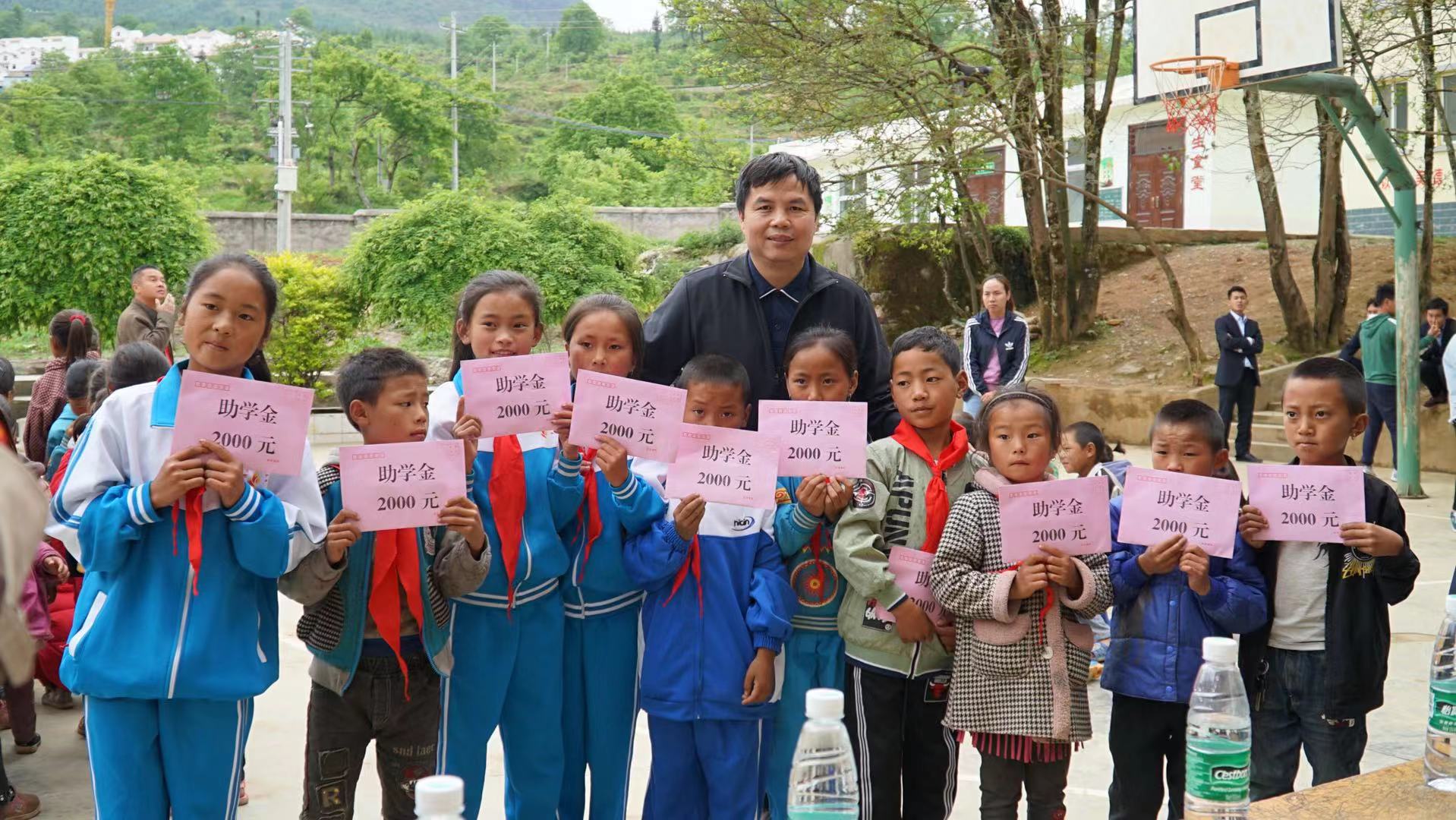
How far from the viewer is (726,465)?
2908mm

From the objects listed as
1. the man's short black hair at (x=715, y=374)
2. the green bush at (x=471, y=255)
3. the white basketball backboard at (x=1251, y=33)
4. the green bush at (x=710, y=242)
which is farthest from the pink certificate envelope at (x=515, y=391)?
the green bush at (x=710, y=242)

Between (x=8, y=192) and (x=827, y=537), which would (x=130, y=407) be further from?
(x=8, y=192)

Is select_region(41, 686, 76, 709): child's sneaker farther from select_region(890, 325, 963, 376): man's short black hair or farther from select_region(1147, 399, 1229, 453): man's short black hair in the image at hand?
select_region(1147, 399, 1229, 453): man's short black hair

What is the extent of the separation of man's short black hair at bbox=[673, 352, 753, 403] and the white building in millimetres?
114507

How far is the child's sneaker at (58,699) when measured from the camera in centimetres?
467

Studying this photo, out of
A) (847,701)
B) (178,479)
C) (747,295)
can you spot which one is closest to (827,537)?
(847,701)

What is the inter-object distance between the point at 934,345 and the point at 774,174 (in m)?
0.62

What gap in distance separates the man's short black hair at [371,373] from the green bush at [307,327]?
11.9 metres

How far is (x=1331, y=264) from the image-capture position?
1515 cm

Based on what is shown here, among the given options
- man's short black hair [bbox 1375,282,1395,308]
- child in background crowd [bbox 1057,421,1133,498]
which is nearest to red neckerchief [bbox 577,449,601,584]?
child in background crowd [bbox 1057,421,1133,498]

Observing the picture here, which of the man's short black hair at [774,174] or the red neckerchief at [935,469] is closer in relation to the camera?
the red neckerchief at [935,469]

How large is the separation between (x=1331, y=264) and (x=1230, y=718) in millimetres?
14694

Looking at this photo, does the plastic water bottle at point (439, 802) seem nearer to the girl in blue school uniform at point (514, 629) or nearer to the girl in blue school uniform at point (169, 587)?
the girl in blue school uniform at point (169, 587)

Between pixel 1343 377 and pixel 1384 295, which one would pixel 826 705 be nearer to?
pixel 1343 377
